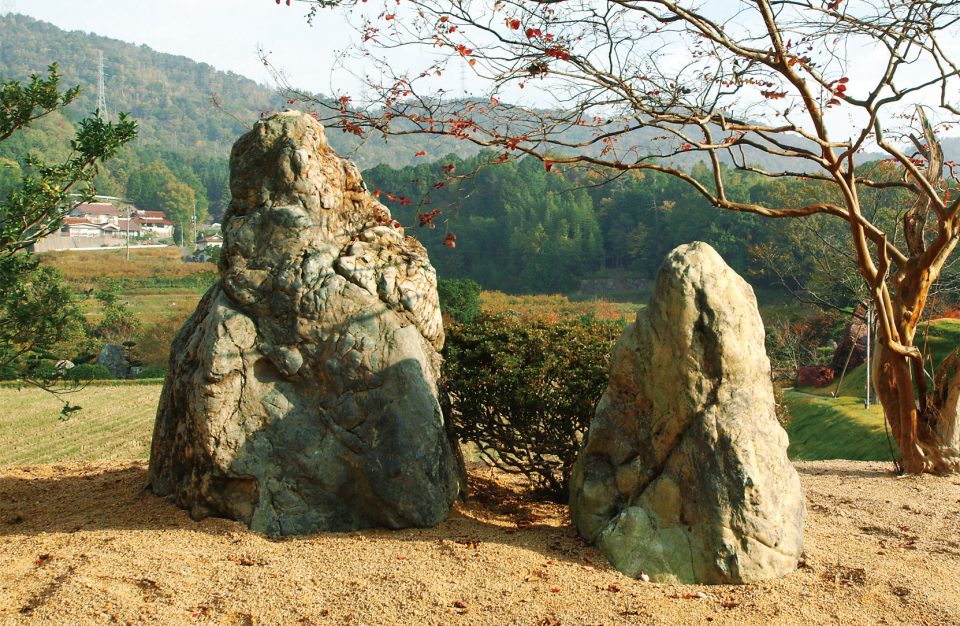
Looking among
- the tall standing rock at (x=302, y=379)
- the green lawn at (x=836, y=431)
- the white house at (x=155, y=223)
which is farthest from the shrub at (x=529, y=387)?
the white house at (x=155, y=223)

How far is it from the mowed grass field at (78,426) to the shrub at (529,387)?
Answer: 274 inches

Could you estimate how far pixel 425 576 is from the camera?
16.5 ft

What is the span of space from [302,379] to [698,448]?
3.15m

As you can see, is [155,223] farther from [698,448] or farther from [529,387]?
[698,448]

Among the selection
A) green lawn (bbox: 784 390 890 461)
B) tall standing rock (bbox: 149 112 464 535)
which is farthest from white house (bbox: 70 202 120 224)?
tall standing rock (bbox: 149 112 464 535)

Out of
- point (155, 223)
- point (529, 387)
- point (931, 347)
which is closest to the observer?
point (529, 387)

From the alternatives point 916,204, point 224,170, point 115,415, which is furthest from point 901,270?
point 224,170

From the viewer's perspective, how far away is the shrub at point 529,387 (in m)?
6.52

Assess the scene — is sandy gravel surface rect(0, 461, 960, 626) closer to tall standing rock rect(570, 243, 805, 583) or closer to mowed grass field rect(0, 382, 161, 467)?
tall standing rock rect(570, 243, 805, 583)

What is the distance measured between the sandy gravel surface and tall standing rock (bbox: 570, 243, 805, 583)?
0.21 m

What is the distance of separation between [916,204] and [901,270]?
787 millimetres

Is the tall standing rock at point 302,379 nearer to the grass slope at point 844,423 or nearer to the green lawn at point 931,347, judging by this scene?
the grass slope at point 844,423

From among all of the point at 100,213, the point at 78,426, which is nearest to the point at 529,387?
the point at 78,426

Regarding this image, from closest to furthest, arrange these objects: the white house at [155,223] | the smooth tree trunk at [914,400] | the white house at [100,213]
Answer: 1. the smooth tree trunk at [914,400]
2. the white house at [100,213]
3. the white house at [155,223]
